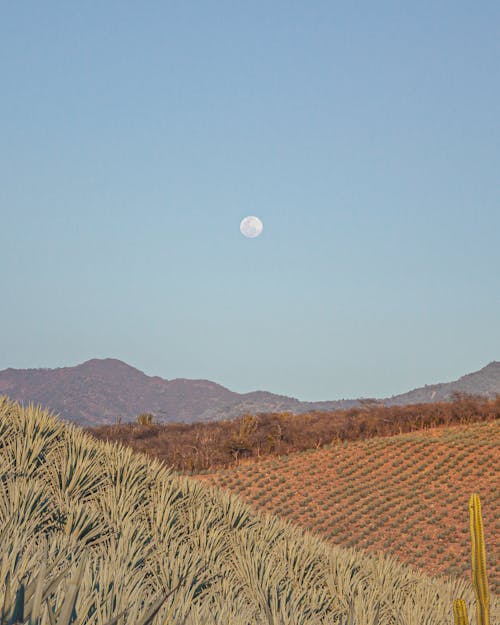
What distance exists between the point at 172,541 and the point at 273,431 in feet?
96.2

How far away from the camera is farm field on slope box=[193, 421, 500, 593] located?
2045 centimetres

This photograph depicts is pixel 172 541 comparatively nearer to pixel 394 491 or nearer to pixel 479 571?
pixel 479 571

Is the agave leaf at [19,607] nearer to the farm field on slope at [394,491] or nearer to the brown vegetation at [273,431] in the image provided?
the farm field on slope at [394,491]

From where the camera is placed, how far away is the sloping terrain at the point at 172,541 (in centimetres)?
488

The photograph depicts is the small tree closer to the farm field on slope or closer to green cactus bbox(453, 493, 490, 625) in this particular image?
the farm field on slope

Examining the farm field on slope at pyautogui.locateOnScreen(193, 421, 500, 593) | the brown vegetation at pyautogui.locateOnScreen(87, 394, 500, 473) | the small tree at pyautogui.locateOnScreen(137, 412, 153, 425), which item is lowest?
the farm field on slope at pyautogui.locateOnScreen(193, 421, 500, 593)

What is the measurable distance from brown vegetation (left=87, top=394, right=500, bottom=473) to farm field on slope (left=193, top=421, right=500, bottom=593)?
197 cm

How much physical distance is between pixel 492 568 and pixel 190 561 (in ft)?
51.5

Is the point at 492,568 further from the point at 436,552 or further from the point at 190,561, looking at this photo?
the point at 190,561

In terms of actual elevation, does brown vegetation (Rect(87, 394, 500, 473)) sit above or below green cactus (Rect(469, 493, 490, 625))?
above

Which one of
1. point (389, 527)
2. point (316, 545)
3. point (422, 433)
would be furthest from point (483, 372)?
point (316, 545)

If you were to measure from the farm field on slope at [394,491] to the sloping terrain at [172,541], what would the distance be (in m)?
12.0

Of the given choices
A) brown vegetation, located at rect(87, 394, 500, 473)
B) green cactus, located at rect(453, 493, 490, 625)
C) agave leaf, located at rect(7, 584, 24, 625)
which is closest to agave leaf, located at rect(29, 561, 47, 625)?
agave leaf, located at rect(7, 584, 24, 625)

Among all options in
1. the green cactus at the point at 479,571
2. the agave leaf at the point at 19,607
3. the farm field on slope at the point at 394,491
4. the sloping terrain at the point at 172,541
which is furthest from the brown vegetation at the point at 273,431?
the agave leaf at the point at 19,607
